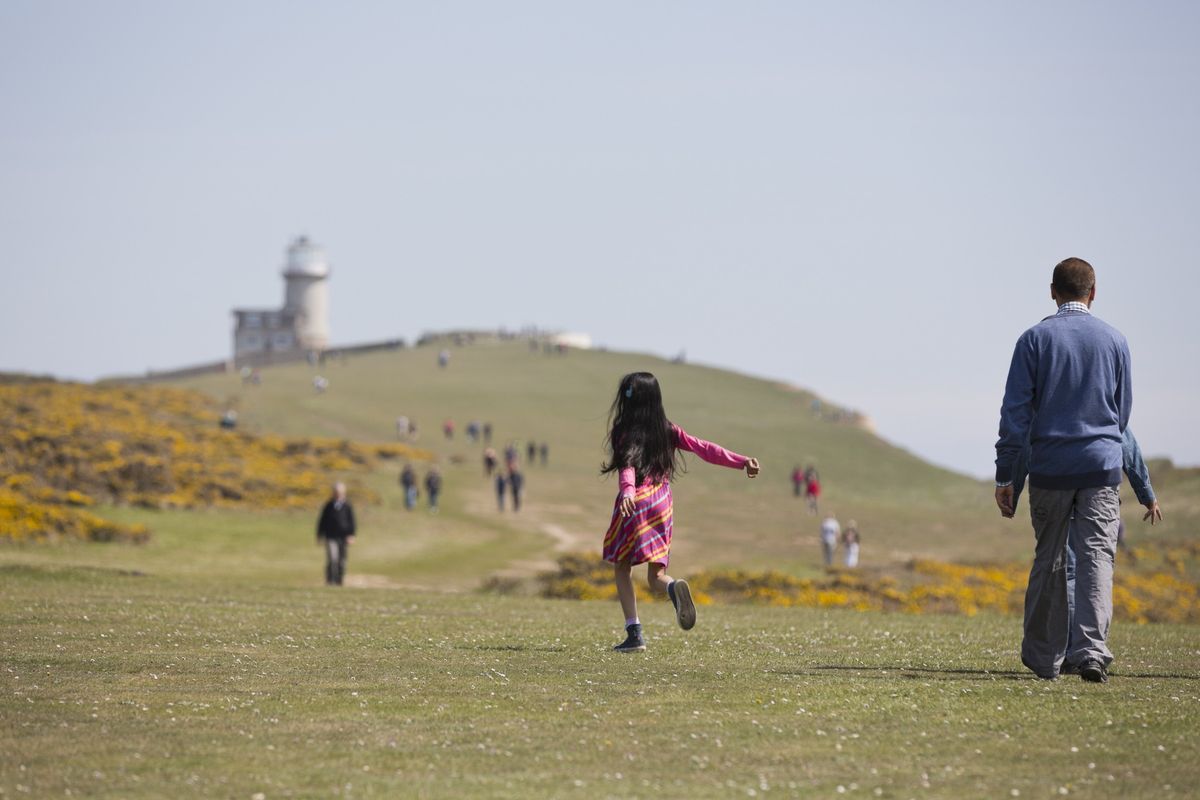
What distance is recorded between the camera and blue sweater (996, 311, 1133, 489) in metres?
10.3

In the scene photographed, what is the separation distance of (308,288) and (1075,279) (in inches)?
6790

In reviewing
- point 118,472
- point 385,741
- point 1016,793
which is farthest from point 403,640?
point 118,472

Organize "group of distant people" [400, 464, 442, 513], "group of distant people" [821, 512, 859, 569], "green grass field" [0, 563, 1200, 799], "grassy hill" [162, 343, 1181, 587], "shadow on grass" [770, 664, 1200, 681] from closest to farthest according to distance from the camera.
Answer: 1. "green grass field" [0, 563, 1200, 799]
2. "shadow on grass" [770, 664, 1200, 681]
3. "group of distant people" [821, 512, 859, 569]
4. "group of distant people" [400, 464, 442, 513]
5. "grassy hill" [162, 343, 1181, 587]

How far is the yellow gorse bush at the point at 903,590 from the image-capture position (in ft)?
93.1

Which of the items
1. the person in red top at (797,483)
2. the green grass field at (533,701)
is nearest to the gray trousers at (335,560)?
the green grass field at (533,701)

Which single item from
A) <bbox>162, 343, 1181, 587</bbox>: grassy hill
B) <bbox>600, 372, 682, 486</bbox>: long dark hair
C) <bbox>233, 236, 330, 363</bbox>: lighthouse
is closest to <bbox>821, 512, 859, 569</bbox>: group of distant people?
<bbox>162, 343, 1181, 587</bbox>: grassy hill

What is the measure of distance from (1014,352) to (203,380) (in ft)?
341

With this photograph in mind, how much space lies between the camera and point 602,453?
9531 cm

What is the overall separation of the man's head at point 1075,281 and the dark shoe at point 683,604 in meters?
3.53

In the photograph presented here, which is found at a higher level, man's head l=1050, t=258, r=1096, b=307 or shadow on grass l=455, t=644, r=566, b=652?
man's head l=1050, t=258, r=1096, b=307

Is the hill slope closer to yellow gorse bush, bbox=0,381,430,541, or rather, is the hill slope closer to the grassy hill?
the grassy hill

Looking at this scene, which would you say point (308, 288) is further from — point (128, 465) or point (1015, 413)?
point (1015, 413)

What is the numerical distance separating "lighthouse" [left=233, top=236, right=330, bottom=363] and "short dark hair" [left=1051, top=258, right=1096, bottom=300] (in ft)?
535

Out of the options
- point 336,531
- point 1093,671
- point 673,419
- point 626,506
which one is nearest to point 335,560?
point 336,531
